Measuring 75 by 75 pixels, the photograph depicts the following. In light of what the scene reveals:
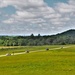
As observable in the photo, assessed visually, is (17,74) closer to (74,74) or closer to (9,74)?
(9,74)

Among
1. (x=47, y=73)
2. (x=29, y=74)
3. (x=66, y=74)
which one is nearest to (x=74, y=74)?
(x=66, y=74)

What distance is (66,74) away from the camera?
41.5m

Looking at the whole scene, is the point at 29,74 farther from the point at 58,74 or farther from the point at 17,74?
the point at 58,74

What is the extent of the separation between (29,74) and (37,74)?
1446 mm

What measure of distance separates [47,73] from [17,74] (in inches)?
211

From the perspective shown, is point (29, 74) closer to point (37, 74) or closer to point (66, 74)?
point (37, 74)

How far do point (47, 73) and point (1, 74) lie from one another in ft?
26.7

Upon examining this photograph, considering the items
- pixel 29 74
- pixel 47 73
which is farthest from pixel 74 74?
pixel 29 74

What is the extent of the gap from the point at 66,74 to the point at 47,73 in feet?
11.9

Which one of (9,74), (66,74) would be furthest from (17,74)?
(66,74)

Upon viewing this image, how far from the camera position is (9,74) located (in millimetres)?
42688

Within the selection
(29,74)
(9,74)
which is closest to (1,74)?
(9,74)

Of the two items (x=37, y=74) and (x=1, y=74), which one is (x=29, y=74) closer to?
(x=37, y=74)

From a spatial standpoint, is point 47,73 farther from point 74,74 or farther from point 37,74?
point 74,74
